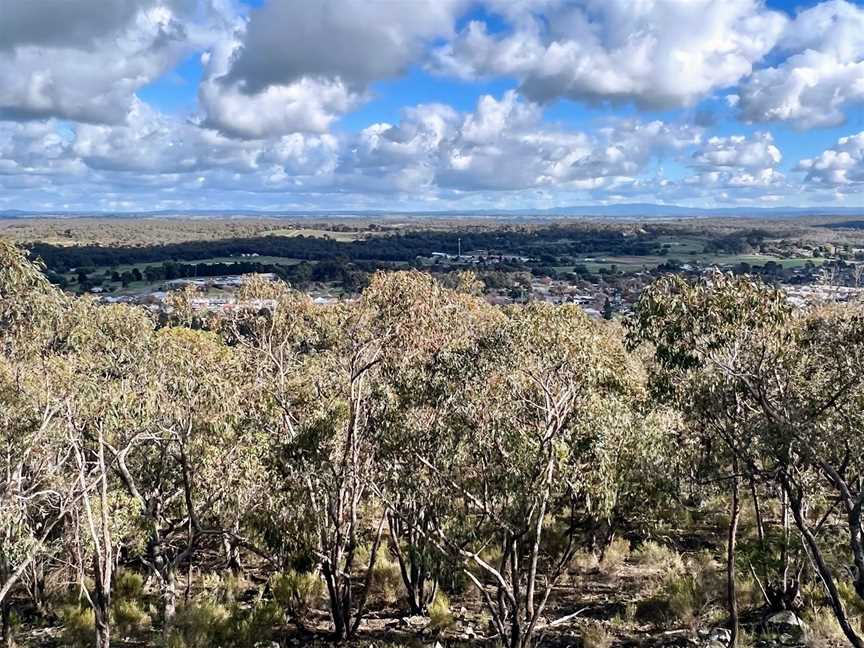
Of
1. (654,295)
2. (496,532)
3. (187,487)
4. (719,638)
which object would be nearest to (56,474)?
(187,487)

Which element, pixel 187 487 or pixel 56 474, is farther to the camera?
pixel 187 487

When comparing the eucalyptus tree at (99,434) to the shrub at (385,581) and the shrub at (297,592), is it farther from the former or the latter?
the shrub at (385,581)

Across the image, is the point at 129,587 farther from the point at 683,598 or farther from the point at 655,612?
the point at 683,598

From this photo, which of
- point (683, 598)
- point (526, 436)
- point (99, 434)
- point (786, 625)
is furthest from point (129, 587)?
point (786, 625)

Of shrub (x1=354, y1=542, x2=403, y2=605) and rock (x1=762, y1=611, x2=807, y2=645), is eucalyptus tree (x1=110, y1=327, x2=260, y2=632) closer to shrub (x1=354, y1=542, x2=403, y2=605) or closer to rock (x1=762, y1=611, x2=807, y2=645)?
shrub (x1=354, y1=542, x2=403, y2=605)

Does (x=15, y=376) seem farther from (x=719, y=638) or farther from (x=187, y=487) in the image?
(x=719, y=638)
